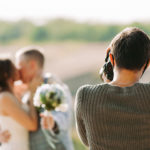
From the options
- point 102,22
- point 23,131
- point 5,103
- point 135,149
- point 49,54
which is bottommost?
point 49,54

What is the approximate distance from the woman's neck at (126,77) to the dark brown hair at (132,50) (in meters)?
0.03

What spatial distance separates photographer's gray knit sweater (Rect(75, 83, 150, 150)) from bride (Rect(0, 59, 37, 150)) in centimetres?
167

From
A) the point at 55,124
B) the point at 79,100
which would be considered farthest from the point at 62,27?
the point at 79,100

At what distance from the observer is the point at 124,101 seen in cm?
200

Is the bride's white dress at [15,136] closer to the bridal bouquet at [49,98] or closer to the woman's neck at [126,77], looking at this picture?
the bridal bouquet at [49,98]

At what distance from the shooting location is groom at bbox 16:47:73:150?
3.87 m

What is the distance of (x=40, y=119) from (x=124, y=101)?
202 cm

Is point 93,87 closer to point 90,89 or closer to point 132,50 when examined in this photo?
point 90,89

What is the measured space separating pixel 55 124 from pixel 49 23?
22124mm

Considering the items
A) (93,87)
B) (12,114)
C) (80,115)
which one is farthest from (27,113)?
(93,87)

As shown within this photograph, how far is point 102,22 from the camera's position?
24.2 m

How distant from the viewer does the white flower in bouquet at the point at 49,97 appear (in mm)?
3535

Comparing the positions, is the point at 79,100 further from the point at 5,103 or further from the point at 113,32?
the point at 113,32

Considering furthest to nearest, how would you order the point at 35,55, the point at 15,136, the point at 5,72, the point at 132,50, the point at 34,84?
the point at 35,55, the point at 34,84, the point at 15,136, the point at 5,72, the point at 132,50
